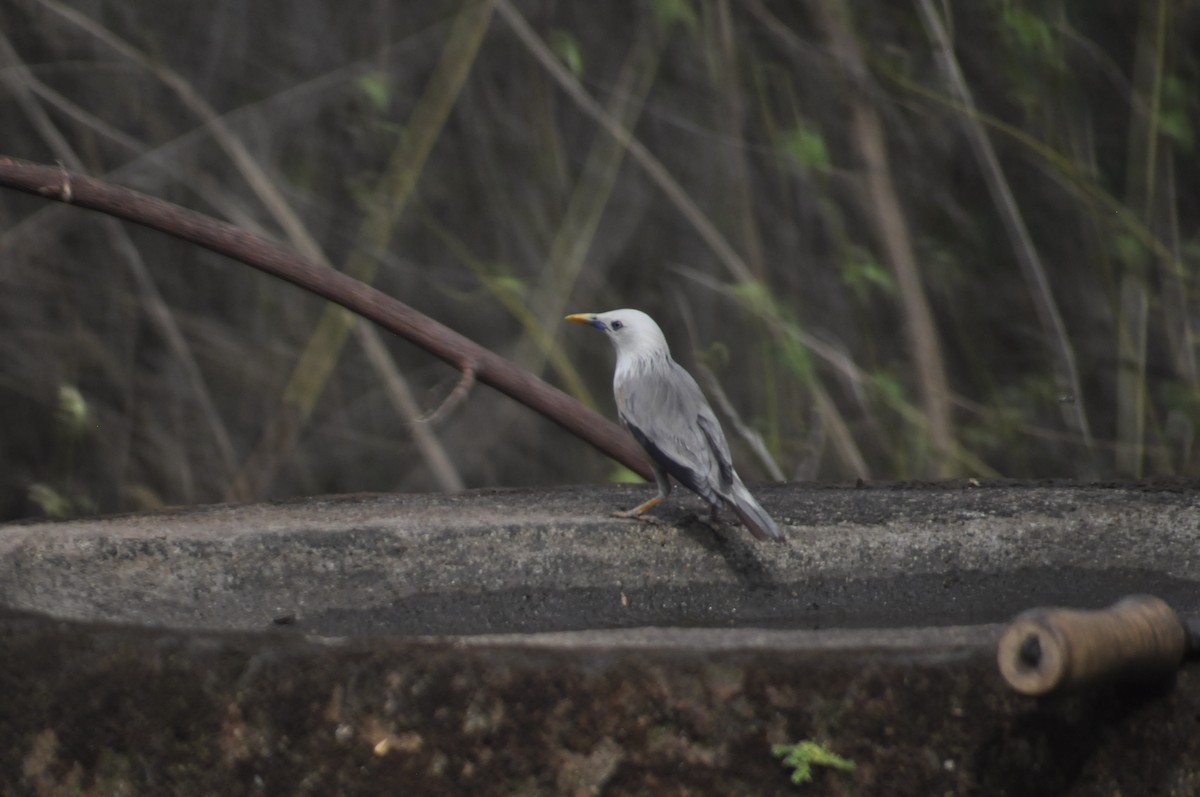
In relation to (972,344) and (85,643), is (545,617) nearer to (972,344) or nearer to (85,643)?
(85,643)

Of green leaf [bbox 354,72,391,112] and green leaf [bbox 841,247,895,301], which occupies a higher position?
green leaf [bbox 354,72,391,112]

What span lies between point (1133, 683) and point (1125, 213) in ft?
7.41

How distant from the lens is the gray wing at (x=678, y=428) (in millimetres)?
1654

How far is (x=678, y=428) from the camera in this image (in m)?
1.73

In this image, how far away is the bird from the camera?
5.37ft

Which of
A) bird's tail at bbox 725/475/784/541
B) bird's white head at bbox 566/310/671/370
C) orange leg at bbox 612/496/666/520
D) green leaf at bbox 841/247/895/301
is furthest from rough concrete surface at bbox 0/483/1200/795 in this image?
green leaf at bbox 841/247/895/301

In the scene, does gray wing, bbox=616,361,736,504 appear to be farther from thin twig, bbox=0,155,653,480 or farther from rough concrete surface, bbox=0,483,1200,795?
rough concrete surface, bbox=0,483,1200,795

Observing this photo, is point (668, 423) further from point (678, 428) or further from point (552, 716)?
point (552, 716)

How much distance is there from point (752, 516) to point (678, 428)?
6.7 inches

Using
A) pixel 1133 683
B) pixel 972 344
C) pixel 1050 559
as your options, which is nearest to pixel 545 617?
pixel 1050 559

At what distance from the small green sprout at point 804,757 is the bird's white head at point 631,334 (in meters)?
1.02

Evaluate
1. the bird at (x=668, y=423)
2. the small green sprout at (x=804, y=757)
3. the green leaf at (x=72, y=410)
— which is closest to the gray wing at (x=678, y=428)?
the bird at (x=668, y=423)

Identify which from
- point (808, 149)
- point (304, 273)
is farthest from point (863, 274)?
point (304, 273)

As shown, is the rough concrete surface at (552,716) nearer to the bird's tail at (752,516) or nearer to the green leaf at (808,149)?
the bird's tail at (752,516)
